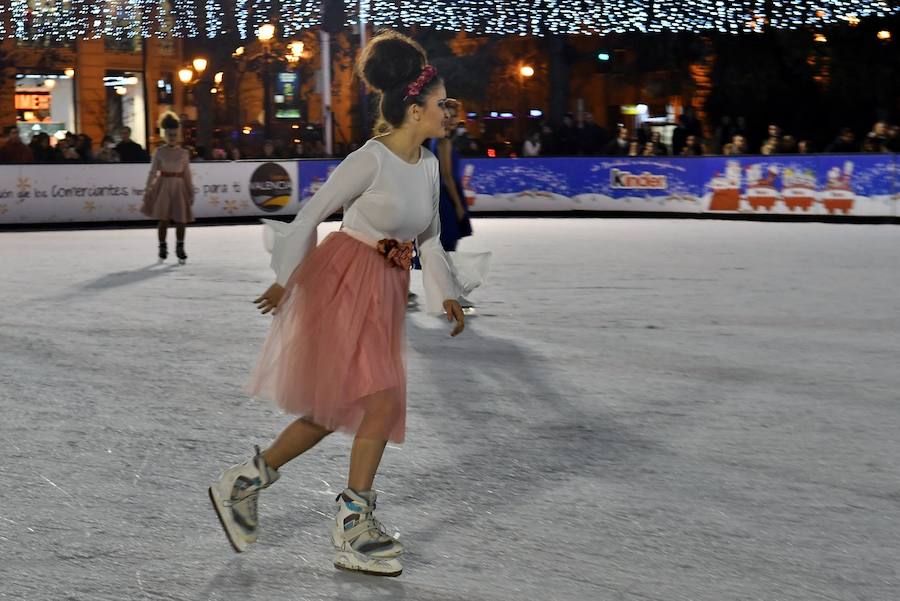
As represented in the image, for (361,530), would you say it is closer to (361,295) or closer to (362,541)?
(362,541)

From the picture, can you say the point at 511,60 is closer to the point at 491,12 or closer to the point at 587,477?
the point at 491,12

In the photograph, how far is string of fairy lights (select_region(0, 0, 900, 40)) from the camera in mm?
30734

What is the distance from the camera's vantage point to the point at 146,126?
94.4 feet

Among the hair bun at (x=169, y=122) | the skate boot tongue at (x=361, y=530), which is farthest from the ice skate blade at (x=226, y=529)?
the hair bun at (x=169, y=122)

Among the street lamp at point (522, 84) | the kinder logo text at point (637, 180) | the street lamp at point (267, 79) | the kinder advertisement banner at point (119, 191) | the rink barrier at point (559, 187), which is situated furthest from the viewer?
the street lamp at point (522, 84)

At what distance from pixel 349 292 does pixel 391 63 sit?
0.62 meters

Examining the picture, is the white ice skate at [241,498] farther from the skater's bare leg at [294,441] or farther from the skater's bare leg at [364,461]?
the skater's bare leg at [364,461]

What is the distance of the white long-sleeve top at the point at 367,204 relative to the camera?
3.67 meters

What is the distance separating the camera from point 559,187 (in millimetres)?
24547

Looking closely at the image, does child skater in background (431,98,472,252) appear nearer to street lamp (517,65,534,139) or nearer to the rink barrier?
the rink barrier

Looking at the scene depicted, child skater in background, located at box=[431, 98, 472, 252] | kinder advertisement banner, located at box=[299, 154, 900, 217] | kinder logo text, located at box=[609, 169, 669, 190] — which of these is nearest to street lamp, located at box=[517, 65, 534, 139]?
kinder advertisement banner, located at box=[299, 154, 900, 217]

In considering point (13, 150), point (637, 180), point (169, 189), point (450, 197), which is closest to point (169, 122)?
point (169, 189)

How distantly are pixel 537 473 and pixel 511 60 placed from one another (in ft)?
111

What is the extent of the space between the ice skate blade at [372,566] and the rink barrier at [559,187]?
1599 centimetres
